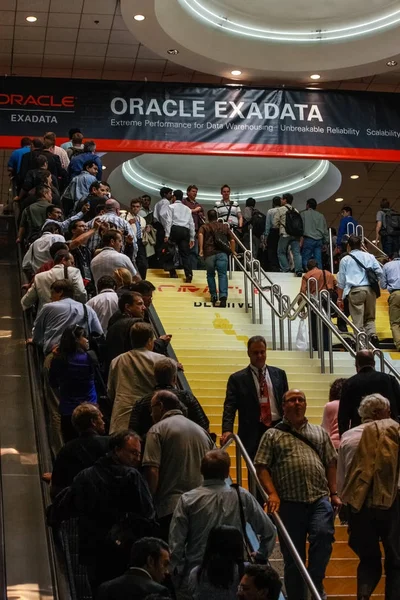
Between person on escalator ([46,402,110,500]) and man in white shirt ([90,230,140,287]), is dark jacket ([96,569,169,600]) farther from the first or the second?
man in white shirt ([90,230,140,287])

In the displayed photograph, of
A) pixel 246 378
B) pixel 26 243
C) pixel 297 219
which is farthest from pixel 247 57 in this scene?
pixel 246 378

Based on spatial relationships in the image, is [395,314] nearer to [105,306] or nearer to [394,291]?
[394,291]

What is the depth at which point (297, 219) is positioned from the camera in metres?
19.5

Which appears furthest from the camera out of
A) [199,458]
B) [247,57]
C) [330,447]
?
[247,57]

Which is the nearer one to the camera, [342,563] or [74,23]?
[342,563]

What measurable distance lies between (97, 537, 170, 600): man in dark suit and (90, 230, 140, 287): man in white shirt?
6.10 m

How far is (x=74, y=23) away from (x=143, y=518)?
1602cm

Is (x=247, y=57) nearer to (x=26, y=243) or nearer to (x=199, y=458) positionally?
A: (x=26, y=243)

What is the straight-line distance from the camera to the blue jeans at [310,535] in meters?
7.72

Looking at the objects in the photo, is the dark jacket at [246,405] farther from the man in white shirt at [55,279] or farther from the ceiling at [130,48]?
the ceiling at [130,48]

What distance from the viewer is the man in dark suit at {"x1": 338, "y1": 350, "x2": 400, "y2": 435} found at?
9328 millimetres

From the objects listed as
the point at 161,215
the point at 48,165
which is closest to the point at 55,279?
the point at 48,165

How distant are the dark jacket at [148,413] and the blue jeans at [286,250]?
11.5 meters

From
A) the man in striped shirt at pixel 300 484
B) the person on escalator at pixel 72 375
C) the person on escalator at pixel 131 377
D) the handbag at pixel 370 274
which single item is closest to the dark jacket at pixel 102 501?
the man in striped shirt at pixel 300 484
